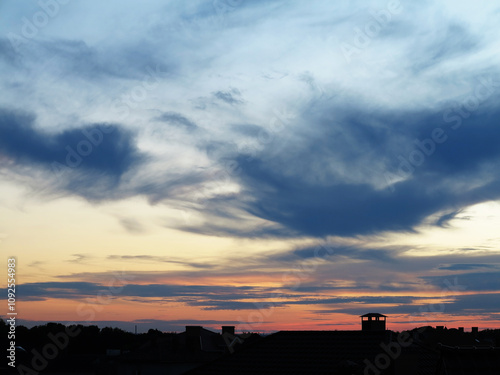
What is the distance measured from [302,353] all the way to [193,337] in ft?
162

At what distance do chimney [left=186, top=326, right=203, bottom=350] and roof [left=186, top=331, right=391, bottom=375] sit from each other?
43387 millimetres

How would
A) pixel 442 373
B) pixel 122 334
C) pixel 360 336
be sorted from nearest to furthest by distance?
pixel 442 373 < pixel 360 336 < pixel 122 334

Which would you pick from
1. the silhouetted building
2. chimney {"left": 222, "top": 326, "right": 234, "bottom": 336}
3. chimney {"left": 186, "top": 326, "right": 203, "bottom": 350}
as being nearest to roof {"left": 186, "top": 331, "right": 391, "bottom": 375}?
the silhouetted building

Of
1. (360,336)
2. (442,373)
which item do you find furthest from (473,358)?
(360,336)

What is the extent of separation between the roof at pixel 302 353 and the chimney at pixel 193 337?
142ft

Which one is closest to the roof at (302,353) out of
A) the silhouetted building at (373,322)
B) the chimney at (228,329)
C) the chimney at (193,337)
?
the silhouetted building at (373,322)

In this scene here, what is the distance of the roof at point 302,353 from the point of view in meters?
39.0

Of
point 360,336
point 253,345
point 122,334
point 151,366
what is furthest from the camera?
point 122,334

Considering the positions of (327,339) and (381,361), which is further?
(327,339)

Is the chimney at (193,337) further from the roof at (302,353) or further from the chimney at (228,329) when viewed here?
the roof at (302,353)

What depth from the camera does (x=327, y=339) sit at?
140 feet

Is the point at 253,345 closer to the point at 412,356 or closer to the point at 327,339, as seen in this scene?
the point at 327,339

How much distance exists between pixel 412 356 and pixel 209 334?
68026 mm

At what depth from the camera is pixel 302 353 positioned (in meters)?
41.2
